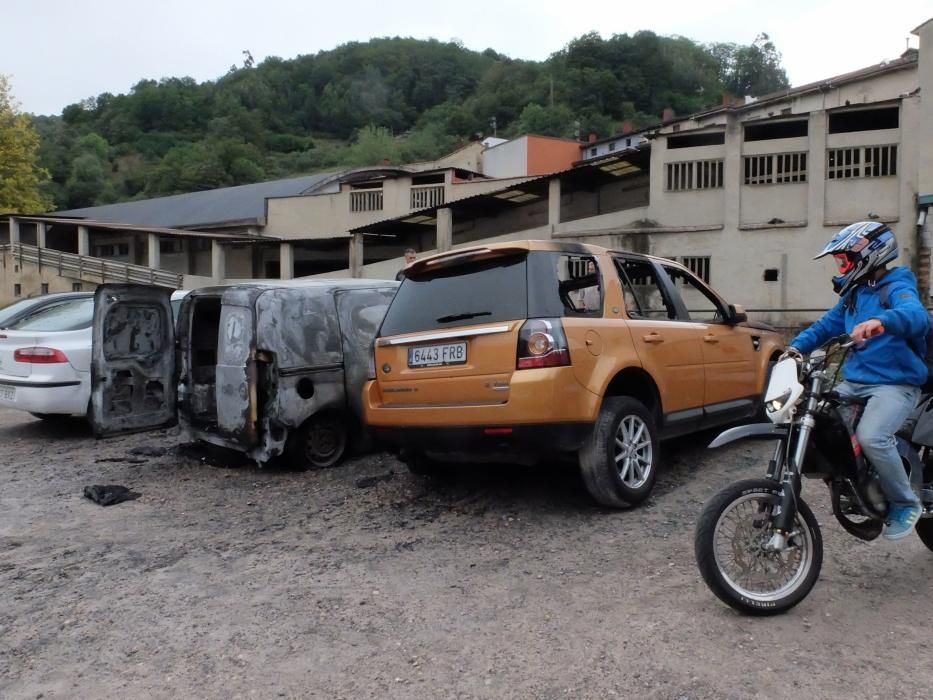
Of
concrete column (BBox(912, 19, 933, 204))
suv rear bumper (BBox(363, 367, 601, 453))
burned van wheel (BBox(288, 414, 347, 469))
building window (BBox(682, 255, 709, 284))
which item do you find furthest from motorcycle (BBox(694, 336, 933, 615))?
building window (BBox(682, 255, 709, 284))

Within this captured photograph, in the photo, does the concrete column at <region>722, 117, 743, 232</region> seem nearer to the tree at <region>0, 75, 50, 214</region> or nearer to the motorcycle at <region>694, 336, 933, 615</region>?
the motorcycle at <region>694, 336, 933, 615</region>

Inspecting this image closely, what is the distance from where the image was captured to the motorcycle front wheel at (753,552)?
3387 millimetres

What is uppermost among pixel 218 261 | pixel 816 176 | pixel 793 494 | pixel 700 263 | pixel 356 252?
pixel 816 176

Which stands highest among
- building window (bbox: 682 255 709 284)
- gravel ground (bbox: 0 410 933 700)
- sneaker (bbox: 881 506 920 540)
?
building window (bbox: 682 255 709 284)

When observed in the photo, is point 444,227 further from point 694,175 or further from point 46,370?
point 46,370

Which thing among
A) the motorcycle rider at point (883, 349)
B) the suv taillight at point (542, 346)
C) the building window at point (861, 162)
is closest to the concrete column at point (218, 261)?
the building window at point (861, 162)

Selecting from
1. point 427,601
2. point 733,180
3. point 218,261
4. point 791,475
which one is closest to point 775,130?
point 733,180

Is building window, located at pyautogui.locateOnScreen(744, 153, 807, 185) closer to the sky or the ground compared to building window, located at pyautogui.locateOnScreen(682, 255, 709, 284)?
closer to the sky

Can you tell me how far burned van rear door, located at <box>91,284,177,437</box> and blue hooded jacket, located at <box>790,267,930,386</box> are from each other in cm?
569

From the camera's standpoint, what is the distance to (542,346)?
15.0ft

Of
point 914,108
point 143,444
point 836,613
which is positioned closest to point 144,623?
point 836,613

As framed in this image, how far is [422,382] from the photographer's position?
4973 mm

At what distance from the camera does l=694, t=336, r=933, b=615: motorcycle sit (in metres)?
3.41

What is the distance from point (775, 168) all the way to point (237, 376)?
759 inches
